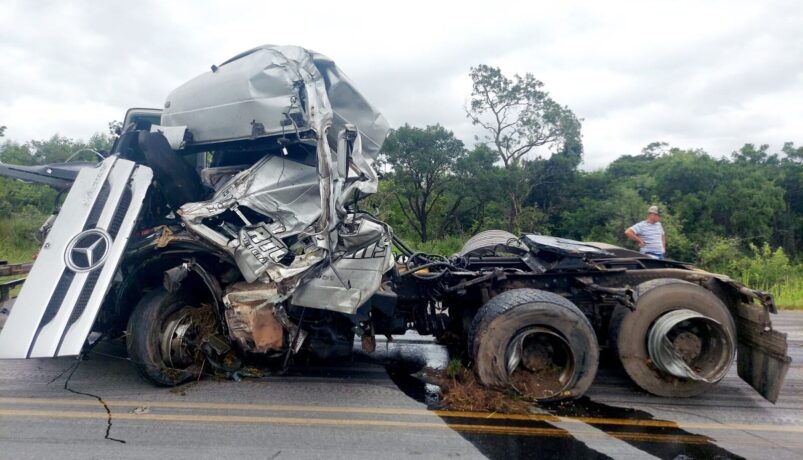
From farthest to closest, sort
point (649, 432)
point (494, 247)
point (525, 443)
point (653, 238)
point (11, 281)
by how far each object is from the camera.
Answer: point (653, 238)
point (11, 281)
point (494, 247)
point (649, 432)
point (525, 443)

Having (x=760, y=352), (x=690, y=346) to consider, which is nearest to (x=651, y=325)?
(x=690, y=346)

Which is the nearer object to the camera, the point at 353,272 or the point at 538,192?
the point at 353,272

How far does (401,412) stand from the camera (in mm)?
4199

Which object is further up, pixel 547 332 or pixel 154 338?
pixel 547 332

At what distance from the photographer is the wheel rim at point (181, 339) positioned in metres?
4.58

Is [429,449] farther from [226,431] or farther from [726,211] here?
[726,211]

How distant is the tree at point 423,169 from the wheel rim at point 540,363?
19.5 meters

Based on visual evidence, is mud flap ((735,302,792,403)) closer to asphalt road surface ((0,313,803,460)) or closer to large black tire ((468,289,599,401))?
asphalt road surface ((0,313,803,460))

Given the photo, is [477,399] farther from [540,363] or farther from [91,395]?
[91,395]

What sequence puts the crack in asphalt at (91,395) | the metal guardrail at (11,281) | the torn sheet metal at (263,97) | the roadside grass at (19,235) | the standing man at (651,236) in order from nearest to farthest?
the crack in asphalt at (91,395)
the torn sheet metal at (263,97)
the metal guardrail at (11,281)
the standing man at (651,236)
the roadside grass at (19,235)

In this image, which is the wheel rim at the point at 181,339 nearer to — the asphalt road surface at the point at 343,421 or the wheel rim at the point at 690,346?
the asphalt road surface at the point at 343,421

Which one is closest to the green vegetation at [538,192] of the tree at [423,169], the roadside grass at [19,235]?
the tree at [423,169]

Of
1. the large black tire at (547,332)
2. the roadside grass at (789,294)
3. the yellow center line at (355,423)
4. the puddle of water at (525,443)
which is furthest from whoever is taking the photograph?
the roadside grass at (789,294)

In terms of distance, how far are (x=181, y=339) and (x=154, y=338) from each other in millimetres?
233
